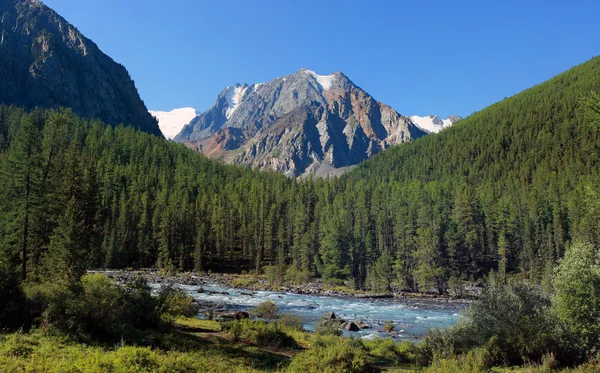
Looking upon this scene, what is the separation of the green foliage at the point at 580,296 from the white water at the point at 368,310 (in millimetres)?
15462

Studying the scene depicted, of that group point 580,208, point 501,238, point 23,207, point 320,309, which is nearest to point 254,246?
point 320,309

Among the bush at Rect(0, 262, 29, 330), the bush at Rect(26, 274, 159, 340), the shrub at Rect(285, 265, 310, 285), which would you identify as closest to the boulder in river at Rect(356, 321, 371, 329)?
the bush at Rect(26, 274, 159, 340)

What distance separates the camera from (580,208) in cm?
8606

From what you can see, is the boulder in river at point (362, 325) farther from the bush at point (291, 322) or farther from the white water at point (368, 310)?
the bush at point (291, 322)

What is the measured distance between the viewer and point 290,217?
381 feet

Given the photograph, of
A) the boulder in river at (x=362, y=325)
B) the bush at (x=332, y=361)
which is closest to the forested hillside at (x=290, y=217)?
the bush at (x=332, y=361)

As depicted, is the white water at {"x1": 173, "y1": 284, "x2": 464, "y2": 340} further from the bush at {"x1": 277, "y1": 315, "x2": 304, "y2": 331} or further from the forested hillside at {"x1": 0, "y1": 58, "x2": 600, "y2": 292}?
the forested hillside at {"x1": 0, "y1": 58, "x2": 600, "y2": 292}

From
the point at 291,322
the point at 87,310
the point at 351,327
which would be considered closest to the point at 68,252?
the point at 87,310

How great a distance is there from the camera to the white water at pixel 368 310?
37500mm

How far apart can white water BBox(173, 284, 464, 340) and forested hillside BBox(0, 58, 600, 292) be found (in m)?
17.0

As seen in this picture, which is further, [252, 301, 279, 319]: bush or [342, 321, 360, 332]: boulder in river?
[252, 301, 279, 319]: bush

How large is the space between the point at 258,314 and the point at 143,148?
157544 millimetres

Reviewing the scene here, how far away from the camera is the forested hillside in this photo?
3384 cm

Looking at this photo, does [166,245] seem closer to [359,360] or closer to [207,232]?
[207,232]
